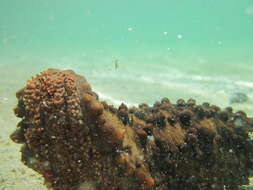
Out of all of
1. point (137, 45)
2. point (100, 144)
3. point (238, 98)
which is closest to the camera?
point (100, 144)

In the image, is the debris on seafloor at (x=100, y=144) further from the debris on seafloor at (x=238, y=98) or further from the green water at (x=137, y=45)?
the debris on seafloor at (x=238, y=98)

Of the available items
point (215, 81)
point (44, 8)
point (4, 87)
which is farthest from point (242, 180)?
point (44, 8)

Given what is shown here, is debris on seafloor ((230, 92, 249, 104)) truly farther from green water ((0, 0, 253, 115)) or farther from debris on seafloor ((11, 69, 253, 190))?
debris on seafloor ((11, 69, 253, 190))

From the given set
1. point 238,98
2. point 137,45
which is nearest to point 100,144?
point 238,98

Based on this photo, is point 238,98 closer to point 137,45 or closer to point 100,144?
point 100,144

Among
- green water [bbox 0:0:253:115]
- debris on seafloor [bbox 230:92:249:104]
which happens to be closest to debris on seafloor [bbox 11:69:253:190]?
green water [bbox 0:0:253:115]

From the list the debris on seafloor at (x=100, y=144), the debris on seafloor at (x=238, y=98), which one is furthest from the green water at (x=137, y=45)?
the debris on seafloor at (x=100, y=144)
